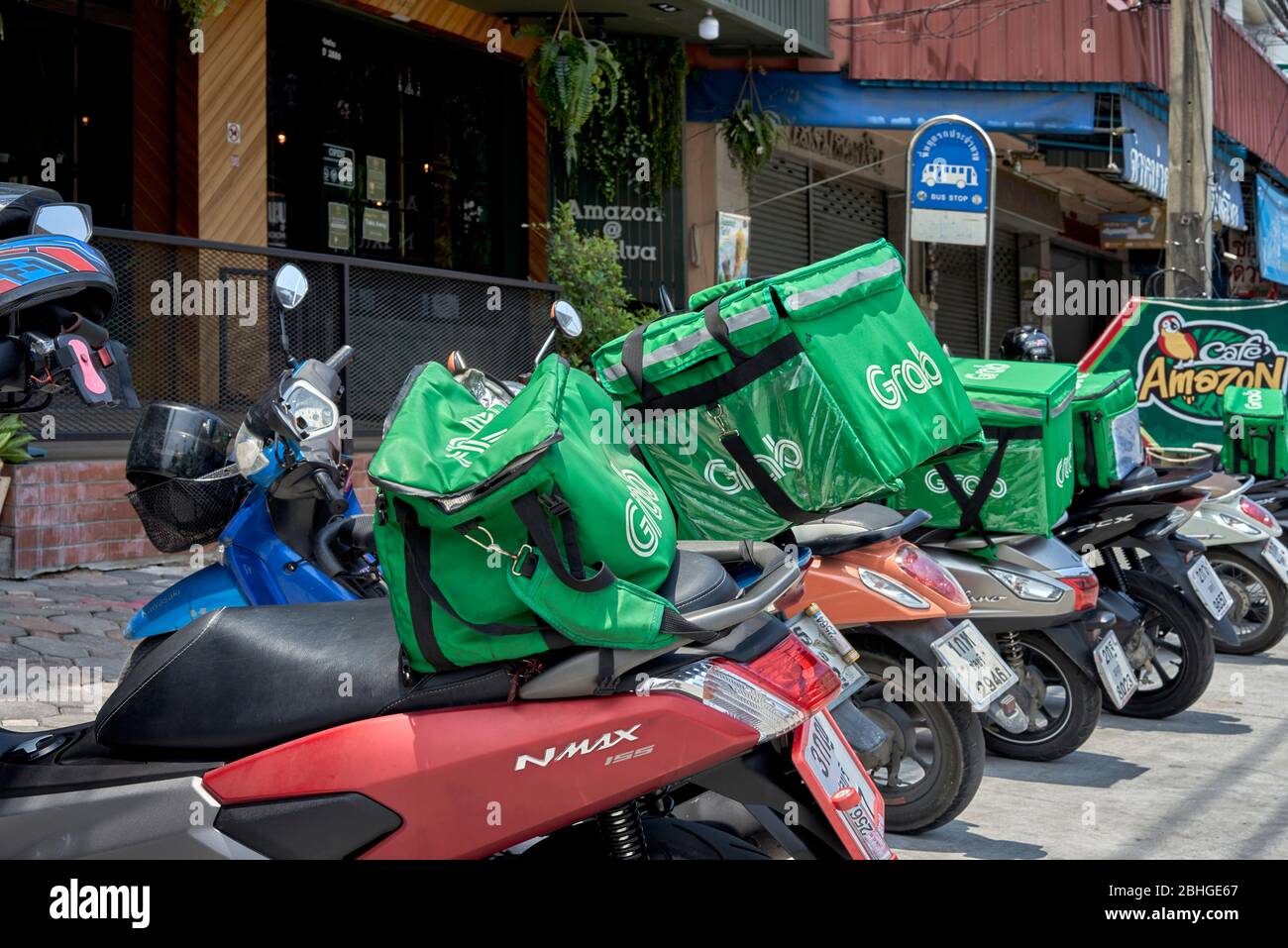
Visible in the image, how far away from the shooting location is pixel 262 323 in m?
9.12

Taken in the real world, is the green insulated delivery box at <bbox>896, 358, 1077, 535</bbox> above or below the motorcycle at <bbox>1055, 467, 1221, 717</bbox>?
above

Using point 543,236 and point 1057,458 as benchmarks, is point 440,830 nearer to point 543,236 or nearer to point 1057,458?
point 1057,458

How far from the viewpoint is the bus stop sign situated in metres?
9.13

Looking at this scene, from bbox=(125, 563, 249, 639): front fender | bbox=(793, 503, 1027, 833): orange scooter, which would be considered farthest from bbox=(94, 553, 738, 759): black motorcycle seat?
bbox=(793, 503, 1027, 833): orange scooter

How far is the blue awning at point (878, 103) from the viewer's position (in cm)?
1423

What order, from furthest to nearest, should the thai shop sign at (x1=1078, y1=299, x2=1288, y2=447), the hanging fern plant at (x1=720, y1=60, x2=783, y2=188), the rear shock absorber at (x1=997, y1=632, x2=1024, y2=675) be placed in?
1. the hanging fern plant at (x1=720, y1=60, x2=783, y2=188)
2. the thai shop sign at (x1=1078, y1=299, x2=1288, y2=447)
3. the rear shock absorber at (x1=997, y1=632, x2=1024, y2=675)

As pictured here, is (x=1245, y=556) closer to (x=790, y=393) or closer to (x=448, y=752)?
(x=790, y=393)

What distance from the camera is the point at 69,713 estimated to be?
17.7ft

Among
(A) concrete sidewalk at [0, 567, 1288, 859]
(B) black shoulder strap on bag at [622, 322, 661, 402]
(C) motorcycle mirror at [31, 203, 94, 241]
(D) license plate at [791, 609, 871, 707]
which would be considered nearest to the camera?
(C) motorcycle mirror at [31, 203, 94, 241]

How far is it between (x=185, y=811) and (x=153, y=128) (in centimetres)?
920

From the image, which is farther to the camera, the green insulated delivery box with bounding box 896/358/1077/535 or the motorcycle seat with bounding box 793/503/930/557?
the green insulated delivery box with bounding box 896/358/1077/535

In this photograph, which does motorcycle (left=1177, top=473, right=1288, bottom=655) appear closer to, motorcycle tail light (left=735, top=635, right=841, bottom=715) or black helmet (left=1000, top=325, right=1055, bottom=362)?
black helmet (left=1000, top=325, right=1055, bottom=362)

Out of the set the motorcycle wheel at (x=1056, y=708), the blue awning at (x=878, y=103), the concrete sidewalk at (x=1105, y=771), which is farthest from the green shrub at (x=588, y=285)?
the motorcycle wheel at (x=1056, y=708)

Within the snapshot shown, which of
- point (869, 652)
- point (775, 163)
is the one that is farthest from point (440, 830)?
point (775, 163)
